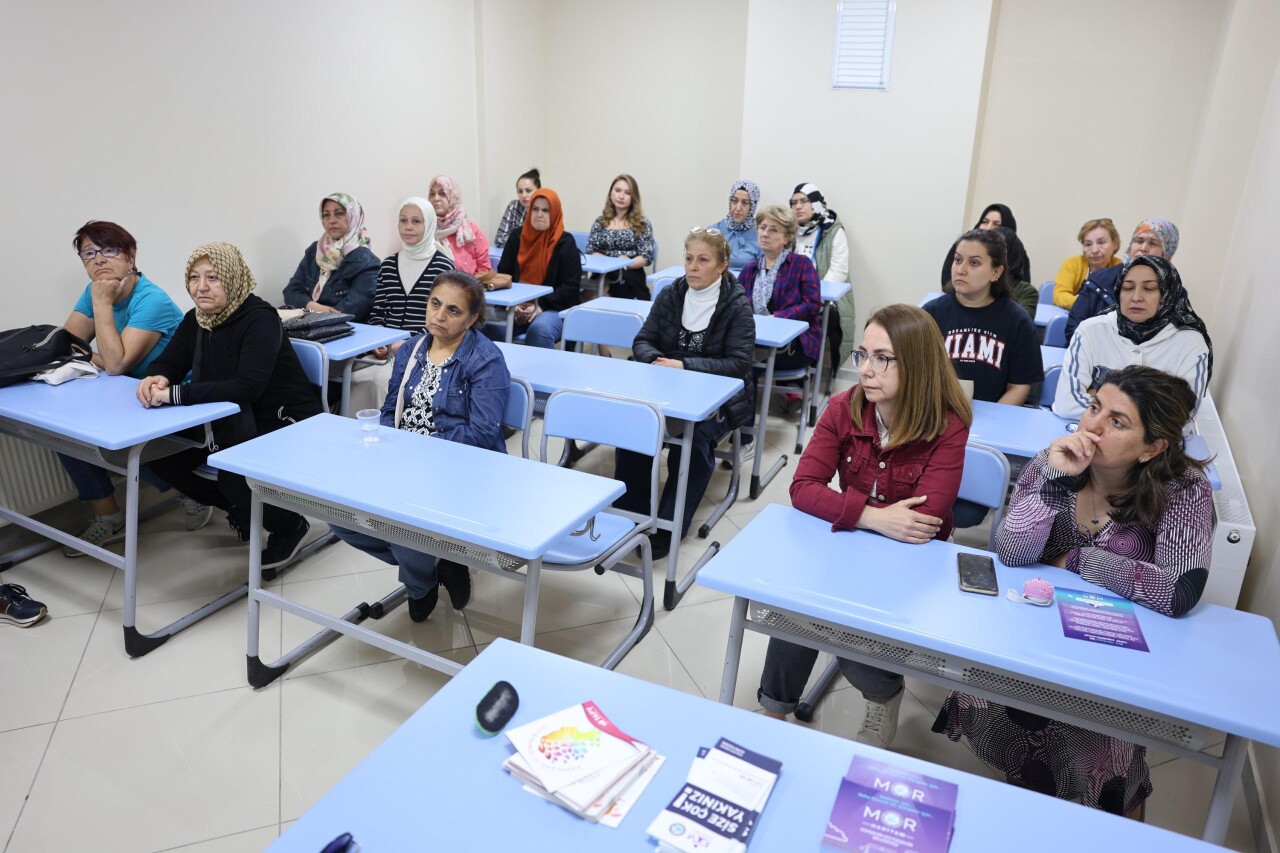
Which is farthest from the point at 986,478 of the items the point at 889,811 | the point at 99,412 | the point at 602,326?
the point at 99,412

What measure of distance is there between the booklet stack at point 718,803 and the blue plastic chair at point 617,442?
121 cm

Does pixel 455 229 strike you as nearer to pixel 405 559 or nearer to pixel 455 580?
pixel 455 580

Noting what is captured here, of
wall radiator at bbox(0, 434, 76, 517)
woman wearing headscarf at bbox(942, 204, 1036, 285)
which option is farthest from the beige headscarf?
woman wearing headscarf at bbox(942, 204, 1036, 285)

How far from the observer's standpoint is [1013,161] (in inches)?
220

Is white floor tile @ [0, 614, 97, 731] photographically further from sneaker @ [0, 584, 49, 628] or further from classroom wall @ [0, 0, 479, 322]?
classroom wall @ [0, 0, 479, 322]

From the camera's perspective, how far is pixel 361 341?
368cm

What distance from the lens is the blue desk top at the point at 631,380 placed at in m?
2.96

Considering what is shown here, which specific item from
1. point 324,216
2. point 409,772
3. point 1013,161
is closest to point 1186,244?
point 1013,161

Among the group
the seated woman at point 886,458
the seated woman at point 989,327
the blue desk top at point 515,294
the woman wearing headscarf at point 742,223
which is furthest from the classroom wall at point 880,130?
the seated woman at point 886,458

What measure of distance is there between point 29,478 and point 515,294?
2553 mm

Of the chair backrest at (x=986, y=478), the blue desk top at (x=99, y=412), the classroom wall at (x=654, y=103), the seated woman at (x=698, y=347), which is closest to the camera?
the chair backrest at (x=986, y=478)

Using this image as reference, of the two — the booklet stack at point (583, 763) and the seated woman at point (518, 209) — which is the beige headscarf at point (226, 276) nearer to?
the booklet stack at point (583, 763)

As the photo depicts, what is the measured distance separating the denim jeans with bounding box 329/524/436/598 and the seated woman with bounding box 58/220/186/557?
1.23 m

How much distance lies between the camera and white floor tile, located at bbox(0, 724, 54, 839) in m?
2.05
